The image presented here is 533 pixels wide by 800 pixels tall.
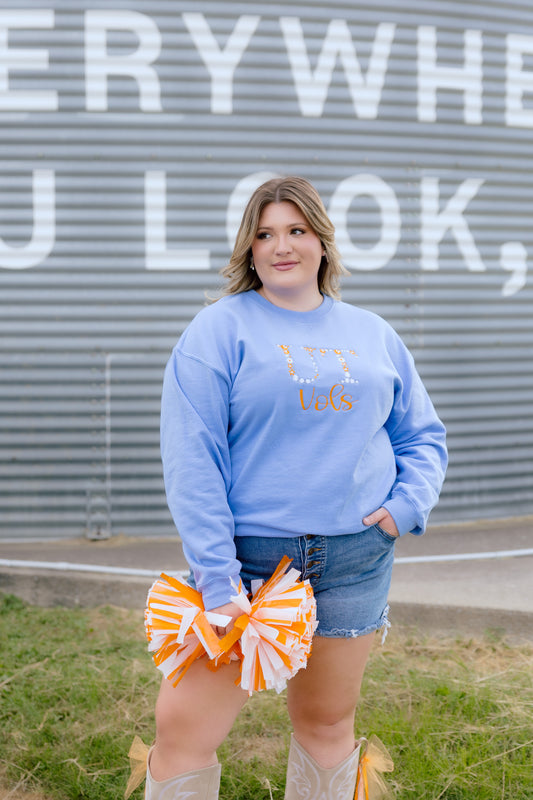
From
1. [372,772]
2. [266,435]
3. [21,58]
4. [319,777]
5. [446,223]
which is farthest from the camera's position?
[446,223]

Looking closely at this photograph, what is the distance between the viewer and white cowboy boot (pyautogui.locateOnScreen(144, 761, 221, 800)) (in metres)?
1.98

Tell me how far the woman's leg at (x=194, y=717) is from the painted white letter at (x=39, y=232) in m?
4.15

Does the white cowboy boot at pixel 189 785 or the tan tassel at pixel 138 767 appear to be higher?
the white cowboy boot at pixel 189 785

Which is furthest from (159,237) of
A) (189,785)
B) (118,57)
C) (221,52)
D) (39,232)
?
(189,785)

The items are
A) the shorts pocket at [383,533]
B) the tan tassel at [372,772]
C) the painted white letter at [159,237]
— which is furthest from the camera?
→ the painted white letter at [159,237]

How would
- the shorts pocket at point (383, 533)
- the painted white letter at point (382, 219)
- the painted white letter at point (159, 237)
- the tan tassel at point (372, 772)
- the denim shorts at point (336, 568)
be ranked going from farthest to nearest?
the painted white letter at point (382, 219) → the painted white letter at point (159, 237) → the tan tassel at point (372, 772) → the shorts pocket at point (383, 533) → the denim shorts at point (336, 568)

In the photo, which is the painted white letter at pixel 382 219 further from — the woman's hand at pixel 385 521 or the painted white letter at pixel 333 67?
the woman's hand at pixel 385 521

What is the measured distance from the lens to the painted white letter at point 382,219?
5.80 m

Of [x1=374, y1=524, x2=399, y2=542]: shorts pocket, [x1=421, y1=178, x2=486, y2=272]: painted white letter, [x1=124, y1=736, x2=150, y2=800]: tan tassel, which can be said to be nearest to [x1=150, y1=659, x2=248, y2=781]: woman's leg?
[x1=124, y1=736, x2=150, y2=800]: tan tassel

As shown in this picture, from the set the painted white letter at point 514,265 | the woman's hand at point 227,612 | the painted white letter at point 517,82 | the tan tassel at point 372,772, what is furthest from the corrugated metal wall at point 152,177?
the woman's hand at point 227,612

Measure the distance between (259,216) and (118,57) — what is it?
12.7 ft

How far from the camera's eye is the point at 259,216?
2213mm

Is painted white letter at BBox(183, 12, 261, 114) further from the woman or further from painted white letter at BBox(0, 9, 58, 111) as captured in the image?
the woman

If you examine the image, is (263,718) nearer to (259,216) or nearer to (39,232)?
(259,216)
